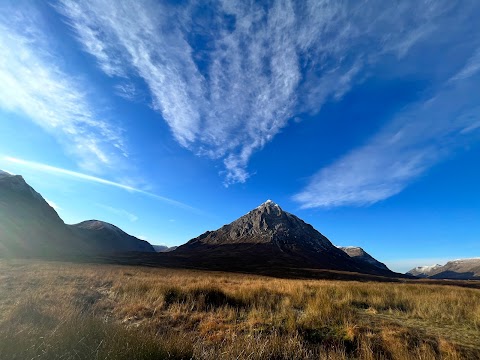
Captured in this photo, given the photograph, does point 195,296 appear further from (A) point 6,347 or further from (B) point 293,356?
(A) point 6,347

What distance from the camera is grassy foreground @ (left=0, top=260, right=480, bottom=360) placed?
14.5ft

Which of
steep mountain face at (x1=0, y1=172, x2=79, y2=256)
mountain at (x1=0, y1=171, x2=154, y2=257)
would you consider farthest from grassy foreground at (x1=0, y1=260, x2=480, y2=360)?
steep mountain face at (x1=0, y1=172, x2=79, y2=256)

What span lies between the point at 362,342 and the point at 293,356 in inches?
71.0

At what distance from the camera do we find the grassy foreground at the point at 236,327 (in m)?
4.43

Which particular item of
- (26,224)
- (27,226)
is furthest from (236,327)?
(26,224)

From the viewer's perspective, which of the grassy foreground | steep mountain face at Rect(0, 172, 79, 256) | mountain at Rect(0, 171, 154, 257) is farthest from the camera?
steep mountain face at Rect(0, 172, 79, 256)

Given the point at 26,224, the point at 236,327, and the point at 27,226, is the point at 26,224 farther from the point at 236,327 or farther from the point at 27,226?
the point at 236,327

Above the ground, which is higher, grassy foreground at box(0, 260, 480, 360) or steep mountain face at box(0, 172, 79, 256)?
steep mountain face at box(0, 172, 79, 256)

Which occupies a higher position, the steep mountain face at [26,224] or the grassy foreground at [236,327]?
the steep mountain face at [26,224]

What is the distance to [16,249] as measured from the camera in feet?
265

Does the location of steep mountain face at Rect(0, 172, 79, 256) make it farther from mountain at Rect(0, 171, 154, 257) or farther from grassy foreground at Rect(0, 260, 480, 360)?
grassy foreground at Rect(0, 260, 480, 360)

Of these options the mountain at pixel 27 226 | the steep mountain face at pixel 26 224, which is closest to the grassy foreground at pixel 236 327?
the mountain at pixel 27 226

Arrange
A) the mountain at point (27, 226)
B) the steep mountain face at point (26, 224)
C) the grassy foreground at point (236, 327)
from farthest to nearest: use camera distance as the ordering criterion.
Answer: the steep mountain face at point (26, 224) < the mountain at point (27, 226) < the grassy foreground at point (236, 327)

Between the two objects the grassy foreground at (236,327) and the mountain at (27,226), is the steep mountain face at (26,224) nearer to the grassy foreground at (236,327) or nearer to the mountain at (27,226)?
the mountain at (27,226)
